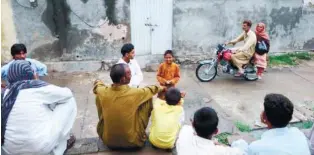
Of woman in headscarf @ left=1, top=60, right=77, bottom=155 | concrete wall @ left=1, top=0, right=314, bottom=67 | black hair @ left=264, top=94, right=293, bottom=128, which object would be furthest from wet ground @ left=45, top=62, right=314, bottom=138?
black hair @ left=264, top=94, right=293, bottom=128

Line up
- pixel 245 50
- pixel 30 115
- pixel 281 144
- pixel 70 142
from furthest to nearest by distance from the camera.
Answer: pixel 245 50 < pixel 70 142 < pixel 30 115 < pixel 281 144

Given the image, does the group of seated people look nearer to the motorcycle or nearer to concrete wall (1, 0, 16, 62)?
the motorcycle

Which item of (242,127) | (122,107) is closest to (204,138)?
(122,107)

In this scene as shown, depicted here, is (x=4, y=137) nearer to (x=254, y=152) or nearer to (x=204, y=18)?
(x=254, y=152)

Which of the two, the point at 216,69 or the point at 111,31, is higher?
the point at 111,31

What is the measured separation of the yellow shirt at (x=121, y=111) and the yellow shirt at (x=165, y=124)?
0.17 m

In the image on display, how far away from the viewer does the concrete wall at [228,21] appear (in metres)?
7.80

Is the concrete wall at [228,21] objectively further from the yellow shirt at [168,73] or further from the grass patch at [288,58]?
the yellow shirt at [168,73]

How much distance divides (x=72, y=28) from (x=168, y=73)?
2976mm

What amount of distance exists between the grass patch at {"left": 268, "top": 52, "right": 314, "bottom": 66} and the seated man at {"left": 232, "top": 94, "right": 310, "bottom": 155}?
600 centimetres

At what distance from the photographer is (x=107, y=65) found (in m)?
7.80

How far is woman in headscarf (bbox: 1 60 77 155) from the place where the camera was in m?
3.18

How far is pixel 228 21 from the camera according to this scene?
26.3 ft

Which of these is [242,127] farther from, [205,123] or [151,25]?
[151,25]
